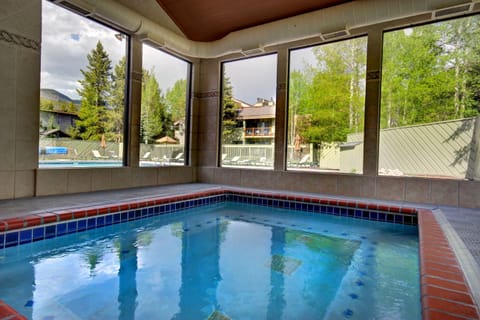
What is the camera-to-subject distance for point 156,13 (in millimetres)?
5555

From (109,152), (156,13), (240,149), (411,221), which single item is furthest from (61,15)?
(411,221)

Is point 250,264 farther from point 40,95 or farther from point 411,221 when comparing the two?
point 40,95

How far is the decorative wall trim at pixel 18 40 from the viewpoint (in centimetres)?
369

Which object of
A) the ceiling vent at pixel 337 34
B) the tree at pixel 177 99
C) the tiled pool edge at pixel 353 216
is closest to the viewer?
the tiled pool edge at pixel 353 216

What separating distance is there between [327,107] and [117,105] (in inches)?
151

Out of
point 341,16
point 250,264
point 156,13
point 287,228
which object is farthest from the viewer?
point 156,13

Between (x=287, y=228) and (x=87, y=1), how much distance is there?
4.04m

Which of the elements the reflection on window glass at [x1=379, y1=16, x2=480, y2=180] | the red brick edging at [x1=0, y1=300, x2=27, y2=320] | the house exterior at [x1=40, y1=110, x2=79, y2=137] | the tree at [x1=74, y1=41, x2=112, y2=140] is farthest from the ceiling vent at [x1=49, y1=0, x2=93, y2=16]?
the reflection on window glass at [x1=379, y1=16, x2=480, y2=180]

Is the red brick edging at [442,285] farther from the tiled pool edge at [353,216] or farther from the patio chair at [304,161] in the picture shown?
the patio chair at [304,161]

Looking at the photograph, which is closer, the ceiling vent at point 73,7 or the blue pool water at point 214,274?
the blue pool water at point 214,274

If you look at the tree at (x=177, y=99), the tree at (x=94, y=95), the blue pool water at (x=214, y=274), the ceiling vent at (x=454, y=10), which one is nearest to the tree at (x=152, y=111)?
the tree at (x=177, y=99)

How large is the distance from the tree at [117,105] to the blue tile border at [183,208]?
179 centimetres

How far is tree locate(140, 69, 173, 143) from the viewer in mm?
5684

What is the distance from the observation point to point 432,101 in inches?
181
